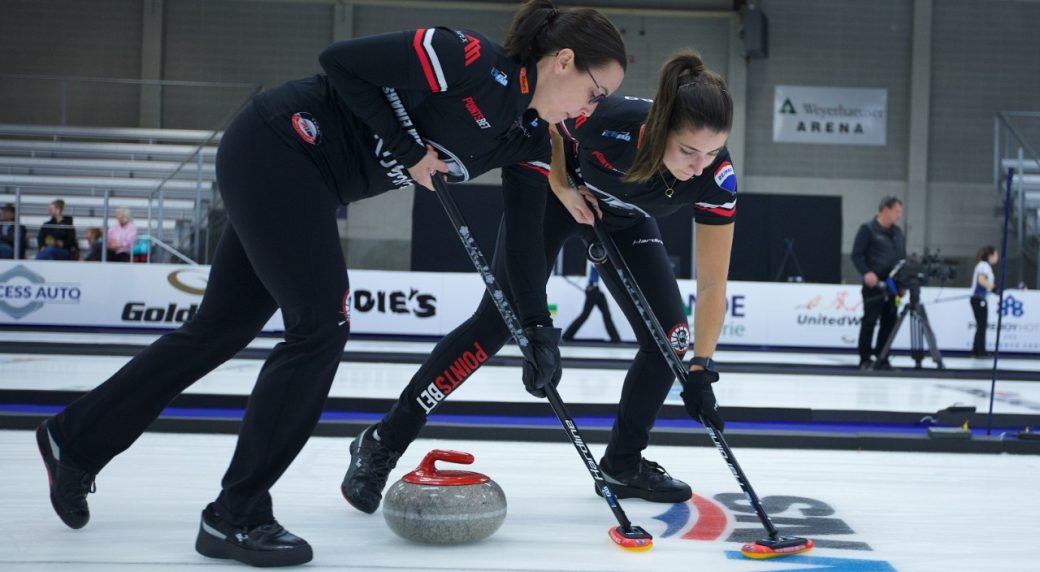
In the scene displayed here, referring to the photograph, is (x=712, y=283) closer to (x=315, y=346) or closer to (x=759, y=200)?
(x=315, y=346)

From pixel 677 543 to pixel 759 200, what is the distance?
12.6 meters

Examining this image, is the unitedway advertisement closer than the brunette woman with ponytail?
No

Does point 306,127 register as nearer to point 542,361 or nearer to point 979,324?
point 542,361

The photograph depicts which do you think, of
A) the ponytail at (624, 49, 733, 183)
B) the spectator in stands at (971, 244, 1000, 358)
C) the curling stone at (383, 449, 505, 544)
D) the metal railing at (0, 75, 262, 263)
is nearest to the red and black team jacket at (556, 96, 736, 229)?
the ponytail at (624, 49, 733, 183)

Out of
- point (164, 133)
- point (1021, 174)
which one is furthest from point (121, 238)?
point (1021, 174)

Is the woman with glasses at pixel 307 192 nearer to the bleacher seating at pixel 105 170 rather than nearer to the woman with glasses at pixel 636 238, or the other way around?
the woman with glasses at pixel 636 238

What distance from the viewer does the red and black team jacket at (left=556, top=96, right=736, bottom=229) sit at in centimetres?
255

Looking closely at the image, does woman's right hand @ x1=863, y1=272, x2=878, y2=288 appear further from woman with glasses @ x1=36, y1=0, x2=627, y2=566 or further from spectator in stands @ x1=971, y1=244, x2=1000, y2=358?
woman with glasses @ x1=36, y1=0, x2=627, y2=566

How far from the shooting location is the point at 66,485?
2.24 m

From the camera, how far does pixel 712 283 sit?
2520mm

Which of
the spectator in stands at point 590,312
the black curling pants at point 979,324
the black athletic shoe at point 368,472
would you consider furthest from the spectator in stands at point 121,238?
the black curling pants at point 979,324

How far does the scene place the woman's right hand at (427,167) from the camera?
2121 mm

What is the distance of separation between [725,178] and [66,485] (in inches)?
72.3

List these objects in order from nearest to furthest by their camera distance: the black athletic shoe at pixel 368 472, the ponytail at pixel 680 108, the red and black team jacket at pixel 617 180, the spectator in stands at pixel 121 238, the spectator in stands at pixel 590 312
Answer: the ponytail at pixel 680 108
the red and black team jacket at pixel 617 180
the black athletic shoe at pixel 368 472
the spectator in stands at pixel 590 312
the spectator in stands at pixel 121 238
